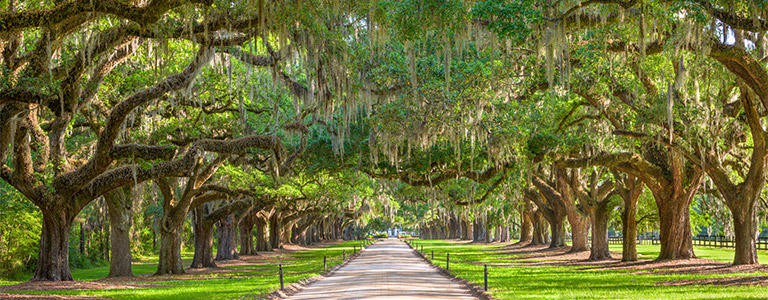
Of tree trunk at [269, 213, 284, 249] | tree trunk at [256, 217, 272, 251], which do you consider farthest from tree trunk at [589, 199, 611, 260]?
tree trunk at [269, 213, 284, 249]

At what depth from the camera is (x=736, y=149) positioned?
957 inches

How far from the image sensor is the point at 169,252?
91.0 feet

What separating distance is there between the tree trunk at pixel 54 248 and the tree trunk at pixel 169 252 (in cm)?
664

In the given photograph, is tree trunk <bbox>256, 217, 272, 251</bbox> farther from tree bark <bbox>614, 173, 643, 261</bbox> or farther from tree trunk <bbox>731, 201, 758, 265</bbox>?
tree trunk <bbox>731, 201, 758, 265</bbox>

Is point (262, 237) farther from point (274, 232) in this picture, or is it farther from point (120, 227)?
point (120, 227)

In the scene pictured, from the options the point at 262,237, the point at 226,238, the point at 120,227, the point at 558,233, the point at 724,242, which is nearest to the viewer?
the point at 120,227

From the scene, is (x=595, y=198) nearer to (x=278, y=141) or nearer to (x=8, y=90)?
(x=278, y=141)

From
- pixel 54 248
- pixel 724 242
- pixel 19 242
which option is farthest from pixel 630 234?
pixel 724 242

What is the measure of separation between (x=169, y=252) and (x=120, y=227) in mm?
3115

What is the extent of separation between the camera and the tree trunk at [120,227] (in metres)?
24.5

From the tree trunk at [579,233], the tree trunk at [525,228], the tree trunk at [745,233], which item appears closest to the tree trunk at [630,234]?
the tree trunk at [745,233]

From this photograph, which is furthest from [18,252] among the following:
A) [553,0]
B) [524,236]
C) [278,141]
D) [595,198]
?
[524,236]

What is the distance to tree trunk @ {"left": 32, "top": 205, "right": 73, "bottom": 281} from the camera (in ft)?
66.1

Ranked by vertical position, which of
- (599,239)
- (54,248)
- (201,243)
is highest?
(54,248)
